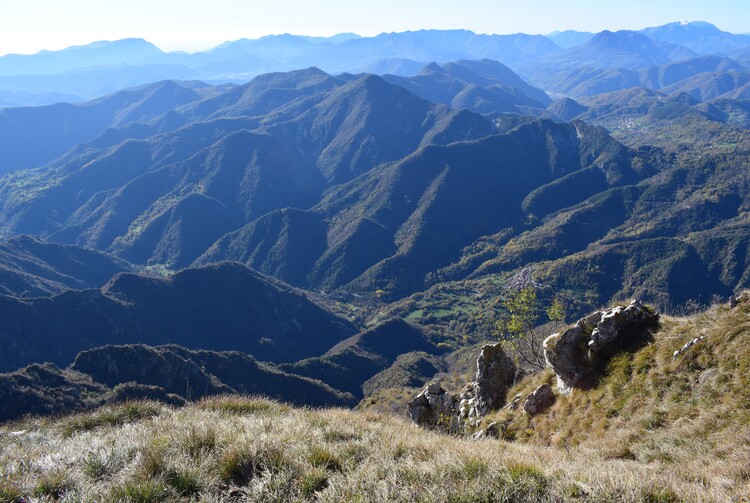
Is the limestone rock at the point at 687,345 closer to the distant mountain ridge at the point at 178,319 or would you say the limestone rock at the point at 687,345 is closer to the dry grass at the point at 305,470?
the dry grass at the point at 305,470

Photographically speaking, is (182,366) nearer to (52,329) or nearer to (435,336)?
(52,329)

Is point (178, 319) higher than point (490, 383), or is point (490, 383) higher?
point (490, 383)

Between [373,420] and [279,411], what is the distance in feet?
10.4

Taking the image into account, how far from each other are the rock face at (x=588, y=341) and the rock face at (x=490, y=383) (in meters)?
4.10

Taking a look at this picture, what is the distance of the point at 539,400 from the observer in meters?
18.0

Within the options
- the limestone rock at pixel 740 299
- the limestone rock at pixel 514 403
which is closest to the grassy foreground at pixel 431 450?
the limestone rock at pixel 740 299

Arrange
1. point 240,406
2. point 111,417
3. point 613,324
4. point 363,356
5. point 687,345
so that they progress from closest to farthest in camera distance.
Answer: point 687,345 < point 111,417 < point 240,406 < point 613,324 < point 363,356

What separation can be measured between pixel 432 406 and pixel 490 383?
307cm

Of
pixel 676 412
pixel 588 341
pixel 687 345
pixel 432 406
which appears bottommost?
pixel 432 406

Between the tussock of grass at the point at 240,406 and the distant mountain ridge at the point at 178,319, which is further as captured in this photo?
the distant mountain ridge at the point at 178,319

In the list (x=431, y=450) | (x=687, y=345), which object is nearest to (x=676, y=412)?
(x=687, y=345)

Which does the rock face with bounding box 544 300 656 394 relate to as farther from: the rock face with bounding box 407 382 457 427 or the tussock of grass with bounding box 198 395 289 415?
the tussock of grass with bounding box 198 395 289 415

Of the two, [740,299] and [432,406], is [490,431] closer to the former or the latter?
[432,406]

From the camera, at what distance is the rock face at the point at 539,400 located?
58.2 feet
